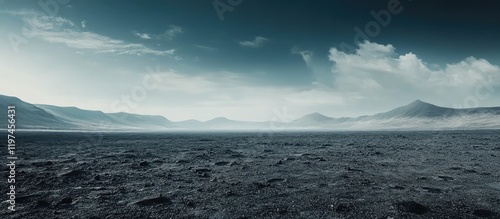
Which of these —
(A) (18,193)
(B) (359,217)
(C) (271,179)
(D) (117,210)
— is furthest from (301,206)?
(A) (18,193)

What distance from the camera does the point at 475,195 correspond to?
9188 mm

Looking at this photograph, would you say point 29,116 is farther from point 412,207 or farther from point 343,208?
point 412,207

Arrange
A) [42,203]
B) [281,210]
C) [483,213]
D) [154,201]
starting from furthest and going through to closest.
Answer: [154,201]
[42,203]
[281,210]
[483,213]

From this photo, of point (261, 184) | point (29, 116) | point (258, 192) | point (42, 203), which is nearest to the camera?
point (42, 203)

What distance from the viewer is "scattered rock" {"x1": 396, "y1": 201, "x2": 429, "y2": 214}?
25.1 feet

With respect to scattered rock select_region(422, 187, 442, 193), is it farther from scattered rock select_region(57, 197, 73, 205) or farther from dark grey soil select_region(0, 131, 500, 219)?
scattered rock select_region(57, 197, 73, 205)

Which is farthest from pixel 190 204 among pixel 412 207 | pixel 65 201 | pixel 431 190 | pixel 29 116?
pixel 29 116

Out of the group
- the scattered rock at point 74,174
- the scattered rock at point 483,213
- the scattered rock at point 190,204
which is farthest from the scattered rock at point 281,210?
the scattered rock at point 74,174

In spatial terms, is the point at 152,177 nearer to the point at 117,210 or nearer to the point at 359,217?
the point at 117,210

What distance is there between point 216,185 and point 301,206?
3868mm

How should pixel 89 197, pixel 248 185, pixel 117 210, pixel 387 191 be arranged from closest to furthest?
pixel 117 210 < pixel 89 197 < pixel 387 191 < pixel 248 185

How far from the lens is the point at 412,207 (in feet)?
25.9

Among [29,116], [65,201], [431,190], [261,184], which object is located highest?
[29,116]

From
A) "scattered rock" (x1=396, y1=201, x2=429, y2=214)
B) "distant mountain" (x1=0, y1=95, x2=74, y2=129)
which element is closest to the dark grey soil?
"scattered rock" (x1=396, y1=201, x2=429, y2=214)
